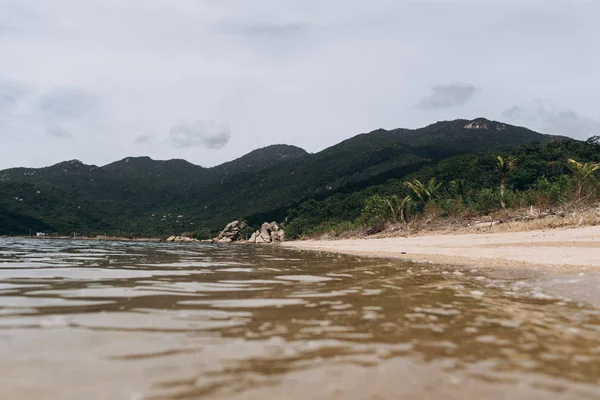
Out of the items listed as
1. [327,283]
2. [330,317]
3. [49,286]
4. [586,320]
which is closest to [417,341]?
[330,317]

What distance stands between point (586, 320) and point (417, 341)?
7.91 feet

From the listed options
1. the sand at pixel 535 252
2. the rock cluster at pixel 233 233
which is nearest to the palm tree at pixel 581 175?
the sand at pixel 535 252

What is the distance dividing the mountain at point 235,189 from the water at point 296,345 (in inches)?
4457

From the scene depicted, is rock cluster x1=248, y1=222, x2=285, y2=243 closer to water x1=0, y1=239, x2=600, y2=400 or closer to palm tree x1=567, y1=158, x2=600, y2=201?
palm tree x1=567, y1=158, x2=600, y2=201

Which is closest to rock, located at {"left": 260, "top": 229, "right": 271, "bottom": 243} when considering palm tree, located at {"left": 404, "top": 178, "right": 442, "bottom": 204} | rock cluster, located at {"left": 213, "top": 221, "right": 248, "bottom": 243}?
rock cluster, located at {"left": 213, "top": 221, "right": 248, "bottom": 243}

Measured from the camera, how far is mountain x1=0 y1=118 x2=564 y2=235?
430 ft

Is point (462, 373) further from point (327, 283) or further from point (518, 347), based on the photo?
point (327, 283)

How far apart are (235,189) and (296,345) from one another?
560 ft

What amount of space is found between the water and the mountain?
11321 centimetres

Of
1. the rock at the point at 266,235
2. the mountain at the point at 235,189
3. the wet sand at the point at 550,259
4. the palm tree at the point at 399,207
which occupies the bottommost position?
the rock at the point at 266,235

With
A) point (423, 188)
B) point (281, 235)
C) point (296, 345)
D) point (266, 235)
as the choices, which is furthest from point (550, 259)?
point (266, 235)

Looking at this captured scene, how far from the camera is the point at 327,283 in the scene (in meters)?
7.99

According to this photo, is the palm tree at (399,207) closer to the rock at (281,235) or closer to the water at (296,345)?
the water at (296,345)

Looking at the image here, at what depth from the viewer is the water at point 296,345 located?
242cm
